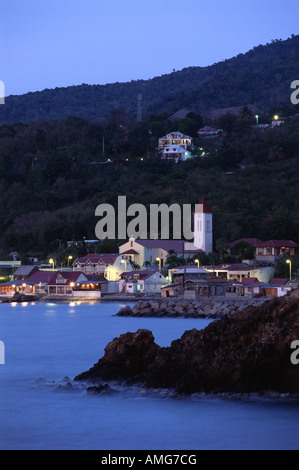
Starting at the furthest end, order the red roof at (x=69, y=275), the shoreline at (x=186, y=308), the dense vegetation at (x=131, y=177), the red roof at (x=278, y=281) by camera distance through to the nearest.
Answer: the dense vegetation at (x=131, y=177) < the red roof at (x=69, y=275) < the red roof at (x=278, y=281) < the shoreline at (x=186, y=308)

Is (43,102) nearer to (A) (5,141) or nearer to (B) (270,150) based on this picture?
(A) (5,141)

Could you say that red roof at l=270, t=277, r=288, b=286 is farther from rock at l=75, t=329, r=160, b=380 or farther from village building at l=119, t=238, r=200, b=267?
rock at l=75, t=329, r=160, b=380

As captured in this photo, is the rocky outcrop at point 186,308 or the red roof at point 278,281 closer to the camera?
the rocky outcrop at point 186,308

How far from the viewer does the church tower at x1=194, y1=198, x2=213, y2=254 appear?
4931 centimetres

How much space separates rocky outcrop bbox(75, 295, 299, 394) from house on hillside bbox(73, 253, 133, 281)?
95.4ft

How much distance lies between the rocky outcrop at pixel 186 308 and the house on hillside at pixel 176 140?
127 feet

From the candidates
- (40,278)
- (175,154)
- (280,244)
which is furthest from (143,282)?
(175,154)

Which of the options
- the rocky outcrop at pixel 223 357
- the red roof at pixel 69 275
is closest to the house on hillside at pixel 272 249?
the red roof at pixel 69 275

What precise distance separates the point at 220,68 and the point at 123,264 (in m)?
92.9

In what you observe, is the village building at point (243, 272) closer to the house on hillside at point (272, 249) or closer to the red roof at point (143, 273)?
the house on hillside at point (272, 249)

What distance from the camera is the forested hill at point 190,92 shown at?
354 feet

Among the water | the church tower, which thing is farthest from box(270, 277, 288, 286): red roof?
the water

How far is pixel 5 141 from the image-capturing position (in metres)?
83.8
